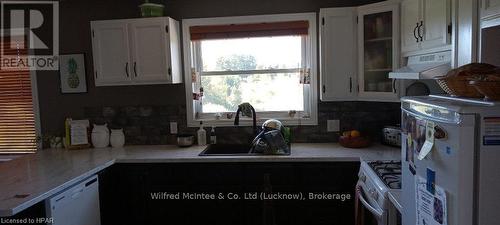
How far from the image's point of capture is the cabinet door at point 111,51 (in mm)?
3232

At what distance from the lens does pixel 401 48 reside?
8.90 ft

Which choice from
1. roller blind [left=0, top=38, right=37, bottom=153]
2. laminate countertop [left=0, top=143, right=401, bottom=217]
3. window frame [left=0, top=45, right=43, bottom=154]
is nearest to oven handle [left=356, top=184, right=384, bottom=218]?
laminate countertop [left=0, top=143, right=401, bottom=217]

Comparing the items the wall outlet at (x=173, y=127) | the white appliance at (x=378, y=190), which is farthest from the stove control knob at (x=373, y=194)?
the wall outlet at (x=173, y=127)

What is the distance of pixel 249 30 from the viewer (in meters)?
3.36

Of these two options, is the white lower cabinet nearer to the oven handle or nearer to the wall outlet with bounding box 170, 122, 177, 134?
the oven handle

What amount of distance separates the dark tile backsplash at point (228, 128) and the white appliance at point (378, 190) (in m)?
0.83

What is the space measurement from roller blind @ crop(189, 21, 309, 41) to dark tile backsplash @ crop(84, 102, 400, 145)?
709mm

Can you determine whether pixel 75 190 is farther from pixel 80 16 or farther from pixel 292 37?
pixel 292 37

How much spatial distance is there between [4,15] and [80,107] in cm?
117

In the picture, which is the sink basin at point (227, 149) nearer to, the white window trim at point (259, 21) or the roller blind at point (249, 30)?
the white window trim at point (259, 21)

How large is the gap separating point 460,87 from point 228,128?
2.43 metres

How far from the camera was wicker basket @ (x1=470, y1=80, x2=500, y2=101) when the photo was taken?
3.71 ft

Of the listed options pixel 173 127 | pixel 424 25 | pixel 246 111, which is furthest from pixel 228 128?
pixel 424 25

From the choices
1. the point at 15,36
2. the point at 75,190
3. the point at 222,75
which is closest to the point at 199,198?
the point at 75,190
